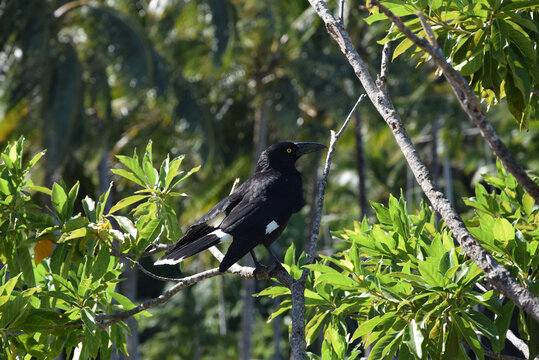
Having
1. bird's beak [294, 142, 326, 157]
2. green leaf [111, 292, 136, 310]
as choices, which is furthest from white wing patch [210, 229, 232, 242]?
bird's beak [294, 142, 326, 157]

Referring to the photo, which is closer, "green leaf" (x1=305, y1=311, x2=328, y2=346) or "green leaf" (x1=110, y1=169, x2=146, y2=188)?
"green leaf" (x1=305, y1=311, x2=328, y2=346)

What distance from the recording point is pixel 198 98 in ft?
62.1

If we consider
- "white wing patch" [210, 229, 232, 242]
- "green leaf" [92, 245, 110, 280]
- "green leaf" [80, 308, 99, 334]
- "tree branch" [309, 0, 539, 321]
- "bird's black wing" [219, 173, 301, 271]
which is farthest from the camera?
"bird's black wing" [219, 173, 301, 271]

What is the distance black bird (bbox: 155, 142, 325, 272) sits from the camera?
3.87m

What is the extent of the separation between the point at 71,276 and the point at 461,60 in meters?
1.91

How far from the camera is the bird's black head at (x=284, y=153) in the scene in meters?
5.63

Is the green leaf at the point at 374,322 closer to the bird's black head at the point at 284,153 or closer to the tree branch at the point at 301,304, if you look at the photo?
the tree branch at the point at 301,304

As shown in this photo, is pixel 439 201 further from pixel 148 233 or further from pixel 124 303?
pixel 124 303

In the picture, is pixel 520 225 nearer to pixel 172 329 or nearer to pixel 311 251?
pixel 311 251

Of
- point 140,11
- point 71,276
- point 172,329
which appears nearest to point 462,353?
point 71,276

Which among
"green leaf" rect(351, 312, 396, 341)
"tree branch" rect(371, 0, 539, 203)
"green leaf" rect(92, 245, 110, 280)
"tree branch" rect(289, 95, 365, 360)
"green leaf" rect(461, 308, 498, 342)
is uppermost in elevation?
"tree branch" rect(371, 0, 539, 203)

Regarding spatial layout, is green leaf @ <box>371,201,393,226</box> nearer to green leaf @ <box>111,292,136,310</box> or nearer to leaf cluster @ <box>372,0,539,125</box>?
leaf cluster @ <box>372,0,539,125</box>

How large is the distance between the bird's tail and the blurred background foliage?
10.7m

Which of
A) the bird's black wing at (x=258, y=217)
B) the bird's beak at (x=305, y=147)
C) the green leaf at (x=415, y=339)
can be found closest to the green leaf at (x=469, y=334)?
the green leaf at (x=415, y=339)
